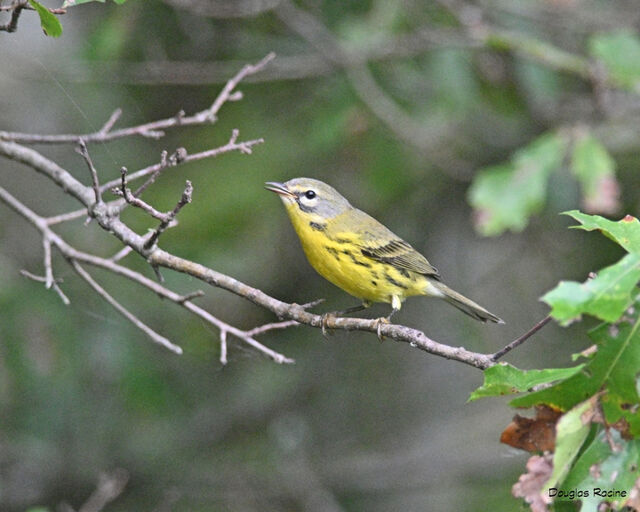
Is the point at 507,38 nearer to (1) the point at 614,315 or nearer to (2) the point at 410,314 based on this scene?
(2) the point at 410,314

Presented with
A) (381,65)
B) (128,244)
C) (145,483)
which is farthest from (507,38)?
(145,483)

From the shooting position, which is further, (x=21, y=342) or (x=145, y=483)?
(x=145, y=483)

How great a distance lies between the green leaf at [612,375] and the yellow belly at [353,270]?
Result: 2.24 m

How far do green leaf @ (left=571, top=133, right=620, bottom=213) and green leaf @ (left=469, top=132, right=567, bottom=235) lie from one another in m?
0.12

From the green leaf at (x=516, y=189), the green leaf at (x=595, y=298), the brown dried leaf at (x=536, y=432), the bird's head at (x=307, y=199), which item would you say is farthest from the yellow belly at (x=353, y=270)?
the green leaf at (x=595, y=298)

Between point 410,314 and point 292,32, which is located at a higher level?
point 292,32

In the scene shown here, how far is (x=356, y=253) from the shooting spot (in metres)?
4.62

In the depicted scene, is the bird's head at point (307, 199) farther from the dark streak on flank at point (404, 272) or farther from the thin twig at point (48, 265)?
the thin twig at point (48, 265)

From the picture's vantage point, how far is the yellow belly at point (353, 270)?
450 centimetres

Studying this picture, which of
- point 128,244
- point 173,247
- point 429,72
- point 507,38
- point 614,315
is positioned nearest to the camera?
point 614,315

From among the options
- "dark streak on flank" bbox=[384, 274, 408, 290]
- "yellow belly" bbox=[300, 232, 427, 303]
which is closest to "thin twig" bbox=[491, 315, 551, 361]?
"yellow belly" bbox=[300, 232, 427, 303]

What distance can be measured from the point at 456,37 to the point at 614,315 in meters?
4.47

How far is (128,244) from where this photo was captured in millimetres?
3184

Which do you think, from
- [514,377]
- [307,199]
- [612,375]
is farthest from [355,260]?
[612,375]
